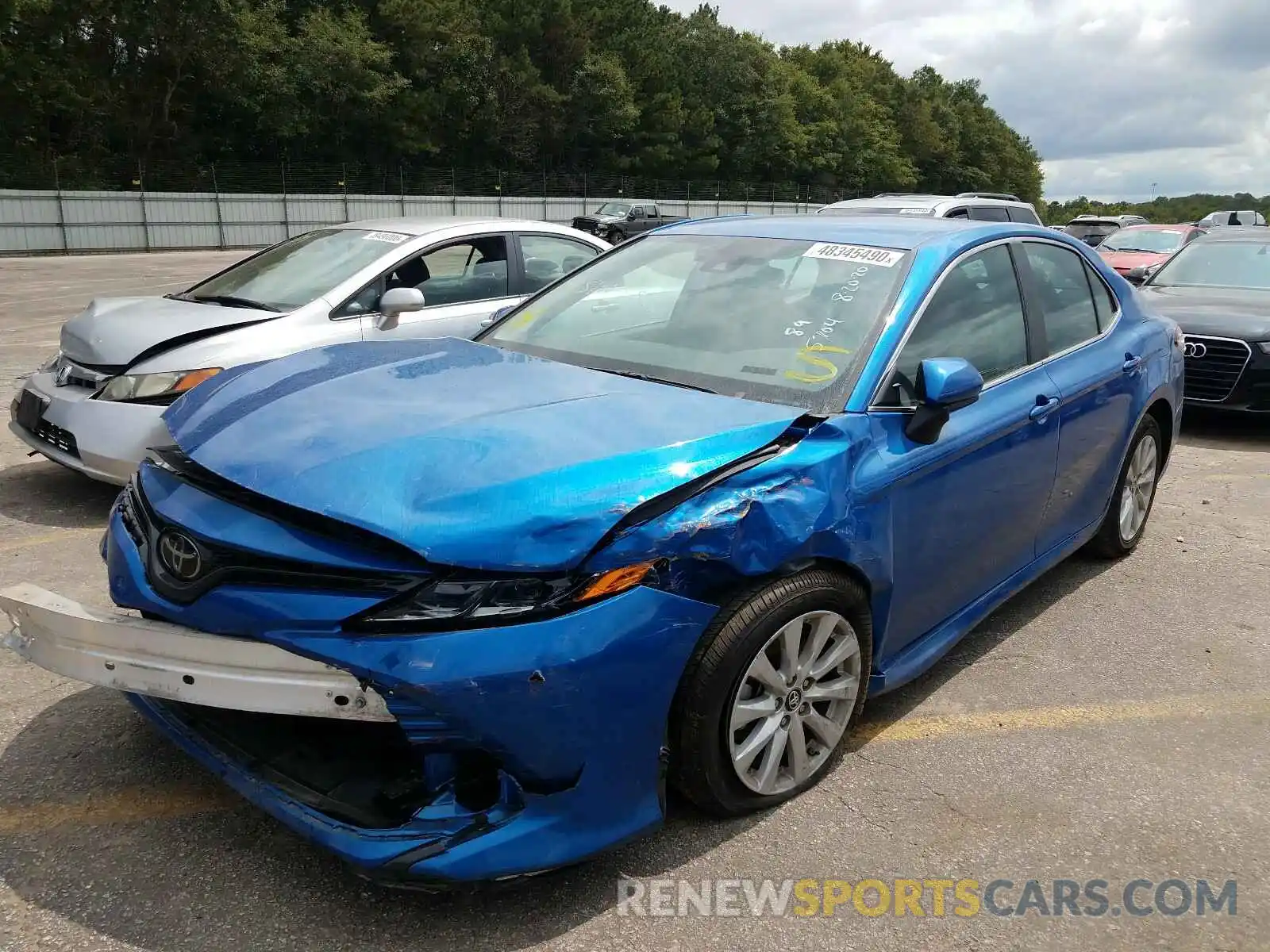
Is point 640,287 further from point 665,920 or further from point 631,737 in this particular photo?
point 665,920

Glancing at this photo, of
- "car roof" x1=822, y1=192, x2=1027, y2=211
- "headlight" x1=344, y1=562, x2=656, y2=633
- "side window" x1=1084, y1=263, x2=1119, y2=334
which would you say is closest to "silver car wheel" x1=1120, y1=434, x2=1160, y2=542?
"side window" x1=1084, y1=263, x2=1119, y2=334

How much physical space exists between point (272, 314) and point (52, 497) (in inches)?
63.7

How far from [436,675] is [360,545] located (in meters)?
0.37

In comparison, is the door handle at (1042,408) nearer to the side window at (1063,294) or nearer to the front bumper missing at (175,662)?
the side window at (1063,294)

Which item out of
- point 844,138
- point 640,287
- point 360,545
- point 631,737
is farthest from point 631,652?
point 844,138

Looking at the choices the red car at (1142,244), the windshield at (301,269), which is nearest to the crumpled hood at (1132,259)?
the red car at (1142,244)

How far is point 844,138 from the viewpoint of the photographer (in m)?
80.9

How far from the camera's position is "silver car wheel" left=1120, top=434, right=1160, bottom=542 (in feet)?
15.3

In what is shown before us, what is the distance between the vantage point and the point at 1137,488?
483 centimetres

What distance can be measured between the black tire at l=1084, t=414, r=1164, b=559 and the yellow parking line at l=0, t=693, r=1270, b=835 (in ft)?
3.84

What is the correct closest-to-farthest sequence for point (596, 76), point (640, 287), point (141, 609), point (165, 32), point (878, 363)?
point (141, 609) < point (878, 363) < point (640, 287) < point (165, 32) < point (596, 76)

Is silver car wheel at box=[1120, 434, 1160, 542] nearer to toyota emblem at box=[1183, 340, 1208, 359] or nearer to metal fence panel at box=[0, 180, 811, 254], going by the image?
toyota emblem at box=[1183, 340, 1208, 359]

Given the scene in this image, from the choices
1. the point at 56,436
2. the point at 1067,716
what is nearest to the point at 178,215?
the point at 56,436

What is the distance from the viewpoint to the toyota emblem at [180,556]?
7.85 ft
